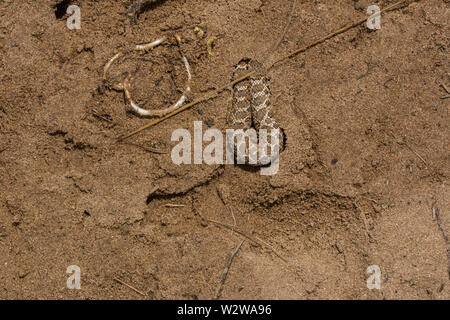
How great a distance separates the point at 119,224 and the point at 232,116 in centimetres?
132

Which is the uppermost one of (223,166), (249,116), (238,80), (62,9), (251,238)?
(62,9)

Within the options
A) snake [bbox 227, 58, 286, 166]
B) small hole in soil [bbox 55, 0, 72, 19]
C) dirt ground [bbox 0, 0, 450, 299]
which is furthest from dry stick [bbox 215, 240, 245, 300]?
small hole in soil [bbox 55, 0, 72, 19]

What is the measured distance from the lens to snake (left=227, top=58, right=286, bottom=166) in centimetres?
357

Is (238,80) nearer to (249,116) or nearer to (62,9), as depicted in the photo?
(249,116)

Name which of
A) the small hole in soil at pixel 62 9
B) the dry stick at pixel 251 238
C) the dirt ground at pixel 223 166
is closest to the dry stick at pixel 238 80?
the dirt ground at pixel 223 166

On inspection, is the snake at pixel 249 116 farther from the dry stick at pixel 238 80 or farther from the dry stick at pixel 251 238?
the dry stick at pixel 251 238

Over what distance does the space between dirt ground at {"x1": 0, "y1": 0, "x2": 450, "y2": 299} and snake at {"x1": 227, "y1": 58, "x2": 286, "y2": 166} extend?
3.1 inches

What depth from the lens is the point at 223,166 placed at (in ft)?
11.8

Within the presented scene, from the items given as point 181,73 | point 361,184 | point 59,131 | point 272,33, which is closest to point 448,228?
point 361,184

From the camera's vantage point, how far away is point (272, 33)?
358 cm

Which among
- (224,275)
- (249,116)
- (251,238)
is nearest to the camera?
(224,275)

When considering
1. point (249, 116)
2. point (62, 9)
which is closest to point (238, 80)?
point (249, 116)

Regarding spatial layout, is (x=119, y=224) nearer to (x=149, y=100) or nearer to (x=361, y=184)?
(x=149, y=100)

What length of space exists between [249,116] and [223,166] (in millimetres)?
511
